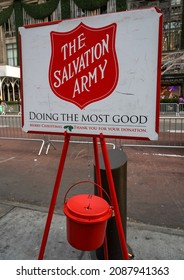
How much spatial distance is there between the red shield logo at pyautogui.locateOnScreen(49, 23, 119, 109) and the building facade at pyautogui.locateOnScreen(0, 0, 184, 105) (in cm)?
2295

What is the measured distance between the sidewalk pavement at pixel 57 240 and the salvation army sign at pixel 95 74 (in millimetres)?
1570

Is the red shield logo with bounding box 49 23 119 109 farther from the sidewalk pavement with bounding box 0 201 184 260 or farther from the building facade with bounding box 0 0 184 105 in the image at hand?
the building facade with bounding box 0 0 184 105

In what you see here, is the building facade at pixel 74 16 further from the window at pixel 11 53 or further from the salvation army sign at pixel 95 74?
the salvation army sign at pixel 95 74

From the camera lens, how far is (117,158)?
2789mm

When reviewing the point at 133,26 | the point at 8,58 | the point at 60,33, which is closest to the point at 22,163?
the point at 60,33

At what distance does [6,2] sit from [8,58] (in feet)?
26.4

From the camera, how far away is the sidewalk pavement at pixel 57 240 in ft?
9.38

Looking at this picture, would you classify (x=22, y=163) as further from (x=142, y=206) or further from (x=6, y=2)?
(x=6, y=2)

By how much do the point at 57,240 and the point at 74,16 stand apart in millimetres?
33881

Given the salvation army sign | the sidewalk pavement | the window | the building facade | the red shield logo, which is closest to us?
the salvation army sign

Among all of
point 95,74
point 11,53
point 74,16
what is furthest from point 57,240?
point 11,53

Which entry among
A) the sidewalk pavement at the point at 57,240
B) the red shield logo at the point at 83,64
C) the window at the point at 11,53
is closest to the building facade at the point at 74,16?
the window at the point at 11,53

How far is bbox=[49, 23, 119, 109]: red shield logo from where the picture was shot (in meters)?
2.04

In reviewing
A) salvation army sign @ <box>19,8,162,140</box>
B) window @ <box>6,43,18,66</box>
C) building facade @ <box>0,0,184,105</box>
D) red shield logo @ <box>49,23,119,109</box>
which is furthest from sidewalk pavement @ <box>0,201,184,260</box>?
window @ <box>6,43,18,66</box>
